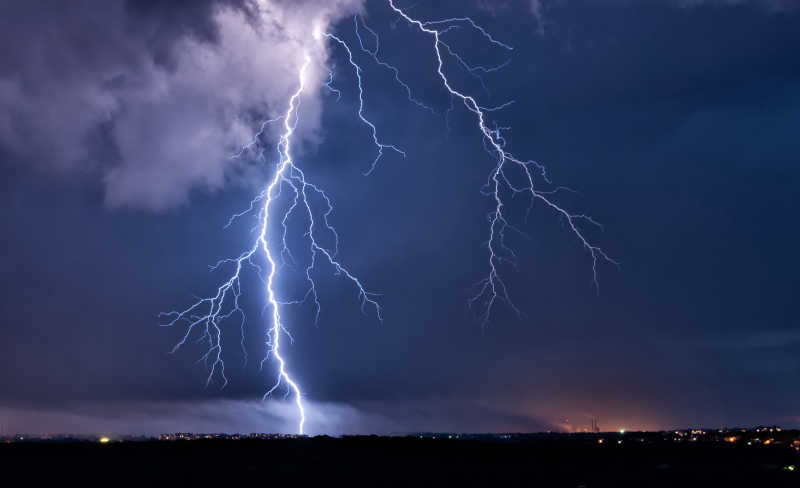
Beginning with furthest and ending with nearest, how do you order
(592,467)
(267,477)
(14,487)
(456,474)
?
1. (592,467)
2. (456,474)
3. (267,477)
4. (14,487)

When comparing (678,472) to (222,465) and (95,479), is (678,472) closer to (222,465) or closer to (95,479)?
(222,465)

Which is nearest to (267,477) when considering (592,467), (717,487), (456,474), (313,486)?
(313,486)

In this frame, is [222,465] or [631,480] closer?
[631,480]

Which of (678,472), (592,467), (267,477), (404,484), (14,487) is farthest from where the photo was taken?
(592,467)

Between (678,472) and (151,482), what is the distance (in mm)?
31407

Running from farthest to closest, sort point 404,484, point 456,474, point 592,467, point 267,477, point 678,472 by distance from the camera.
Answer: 1. point 592,467
2. point 678,472
3. point 456,474
4. point 267,477
5. point 404,484

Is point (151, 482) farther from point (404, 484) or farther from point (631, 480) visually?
point (631, 480)

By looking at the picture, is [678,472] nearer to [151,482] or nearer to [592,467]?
[592,467]

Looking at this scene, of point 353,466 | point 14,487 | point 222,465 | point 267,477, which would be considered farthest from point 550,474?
point 14,487

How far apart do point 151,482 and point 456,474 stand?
16.2 m

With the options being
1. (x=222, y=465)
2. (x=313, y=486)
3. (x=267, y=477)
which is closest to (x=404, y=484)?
(x=313, y=486)

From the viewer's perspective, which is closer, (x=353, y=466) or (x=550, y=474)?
(x=550, y=474)

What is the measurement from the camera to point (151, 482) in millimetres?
31875

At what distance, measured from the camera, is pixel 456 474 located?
3941 cm
